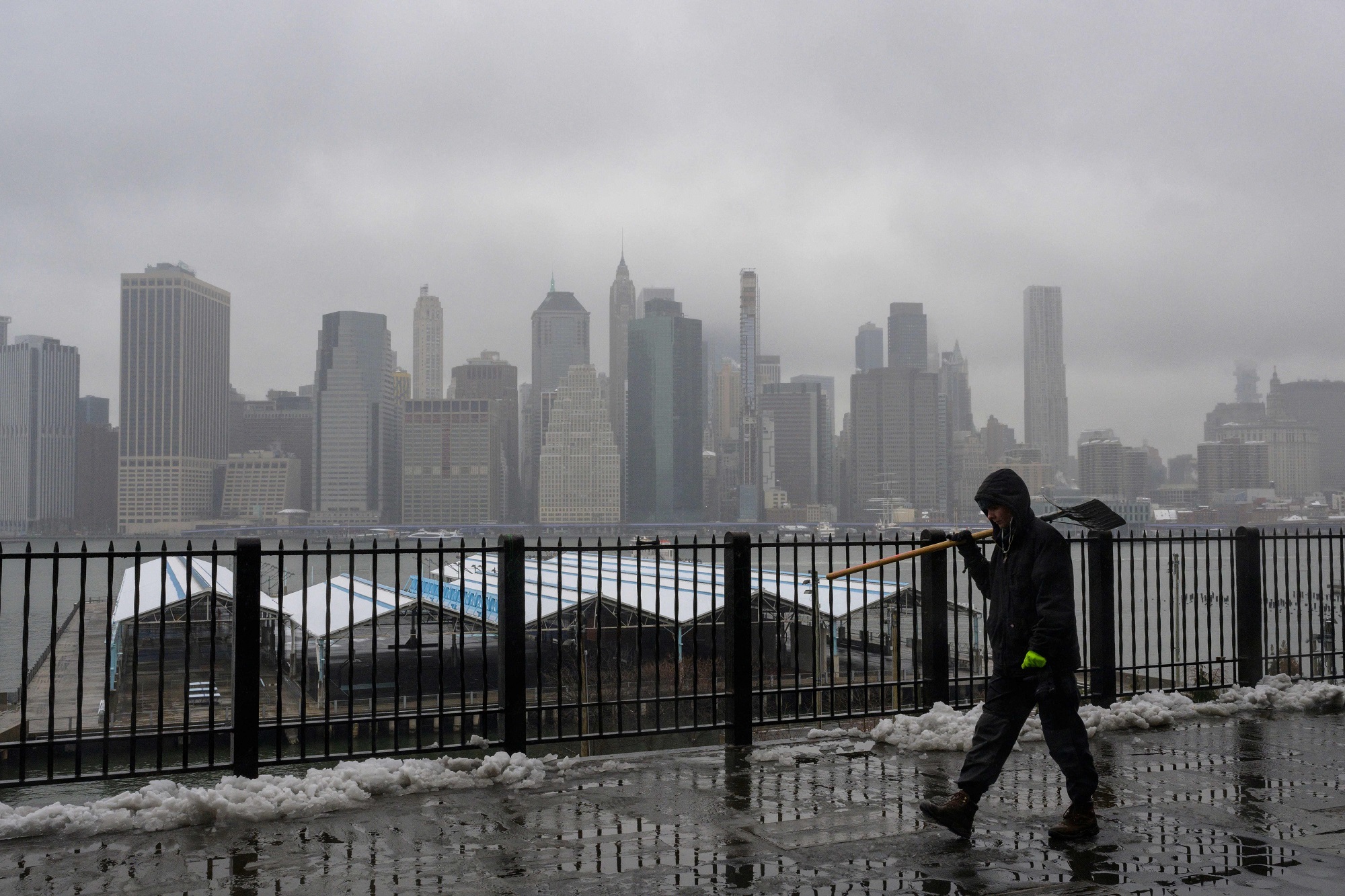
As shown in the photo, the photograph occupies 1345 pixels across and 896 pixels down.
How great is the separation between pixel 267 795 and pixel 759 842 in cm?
296

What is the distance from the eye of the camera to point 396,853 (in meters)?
5.34

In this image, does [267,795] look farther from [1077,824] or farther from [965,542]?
[1077,824]

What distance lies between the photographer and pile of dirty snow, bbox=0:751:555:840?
570 cm

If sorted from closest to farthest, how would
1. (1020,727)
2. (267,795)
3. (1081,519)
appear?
(1020,727) → (267,795) → (1081,519)

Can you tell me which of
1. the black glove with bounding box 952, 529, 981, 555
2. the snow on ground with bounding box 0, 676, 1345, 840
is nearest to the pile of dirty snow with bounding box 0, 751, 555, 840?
the snow on ground with bounding box 0, 676, 1345, 840

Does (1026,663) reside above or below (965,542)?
below

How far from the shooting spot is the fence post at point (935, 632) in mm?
8664

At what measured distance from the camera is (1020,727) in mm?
5750

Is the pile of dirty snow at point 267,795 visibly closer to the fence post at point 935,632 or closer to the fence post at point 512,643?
the fence post at point 512,643

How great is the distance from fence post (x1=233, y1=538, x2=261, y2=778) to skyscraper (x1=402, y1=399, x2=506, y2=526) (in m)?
167

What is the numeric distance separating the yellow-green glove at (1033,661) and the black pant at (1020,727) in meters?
0.24

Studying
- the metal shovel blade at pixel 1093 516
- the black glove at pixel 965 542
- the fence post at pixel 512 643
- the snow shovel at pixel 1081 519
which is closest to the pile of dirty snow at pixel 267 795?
the fence post at pixel 512 643

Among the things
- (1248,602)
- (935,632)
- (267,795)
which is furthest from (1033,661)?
(1248,602)

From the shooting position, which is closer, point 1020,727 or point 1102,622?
point 1020,727
